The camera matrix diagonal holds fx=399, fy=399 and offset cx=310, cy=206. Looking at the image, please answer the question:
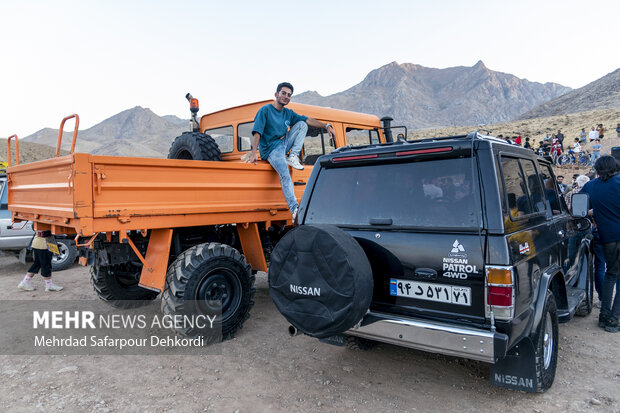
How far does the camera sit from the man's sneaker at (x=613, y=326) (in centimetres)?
448

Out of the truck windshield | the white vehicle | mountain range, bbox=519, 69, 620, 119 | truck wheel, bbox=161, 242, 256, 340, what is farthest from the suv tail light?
mountain range, bbox=519, 69, 620, 119

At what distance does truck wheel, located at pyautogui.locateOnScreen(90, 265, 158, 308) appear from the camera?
16.7ft

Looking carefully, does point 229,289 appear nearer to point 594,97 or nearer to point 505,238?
point 505,238

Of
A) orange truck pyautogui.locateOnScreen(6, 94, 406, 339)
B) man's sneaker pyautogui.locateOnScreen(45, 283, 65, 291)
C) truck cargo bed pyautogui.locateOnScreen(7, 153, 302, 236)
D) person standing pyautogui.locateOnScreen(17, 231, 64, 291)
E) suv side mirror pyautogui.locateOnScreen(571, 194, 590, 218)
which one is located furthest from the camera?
man's sneaker pyautogui.locateOnScreen(45, 283, 65, 291)

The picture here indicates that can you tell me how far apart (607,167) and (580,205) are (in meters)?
0.73

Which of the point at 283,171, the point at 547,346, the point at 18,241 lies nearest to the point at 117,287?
the point at 283,171

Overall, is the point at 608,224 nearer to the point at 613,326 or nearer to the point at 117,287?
the point at 613,326

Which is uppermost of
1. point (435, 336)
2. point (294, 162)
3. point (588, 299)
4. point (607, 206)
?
point (294, 162)

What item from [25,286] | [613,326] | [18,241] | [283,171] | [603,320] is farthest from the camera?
[18,241]

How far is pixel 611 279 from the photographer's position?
15.0 ft

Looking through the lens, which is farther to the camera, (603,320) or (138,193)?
(603,320)

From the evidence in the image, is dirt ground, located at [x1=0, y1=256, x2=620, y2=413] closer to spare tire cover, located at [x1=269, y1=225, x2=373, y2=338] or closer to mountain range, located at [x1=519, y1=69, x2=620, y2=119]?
spare tire cover, located at [x1=269, y1=225, x2=373, y2=338]

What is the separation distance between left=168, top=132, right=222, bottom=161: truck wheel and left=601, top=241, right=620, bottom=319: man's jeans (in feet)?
16.1

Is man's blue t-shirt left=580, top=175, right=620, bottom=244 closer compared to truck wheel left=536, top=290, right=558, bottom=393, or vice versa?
truck wheel left=536, top=290, right=558, bottom=393
